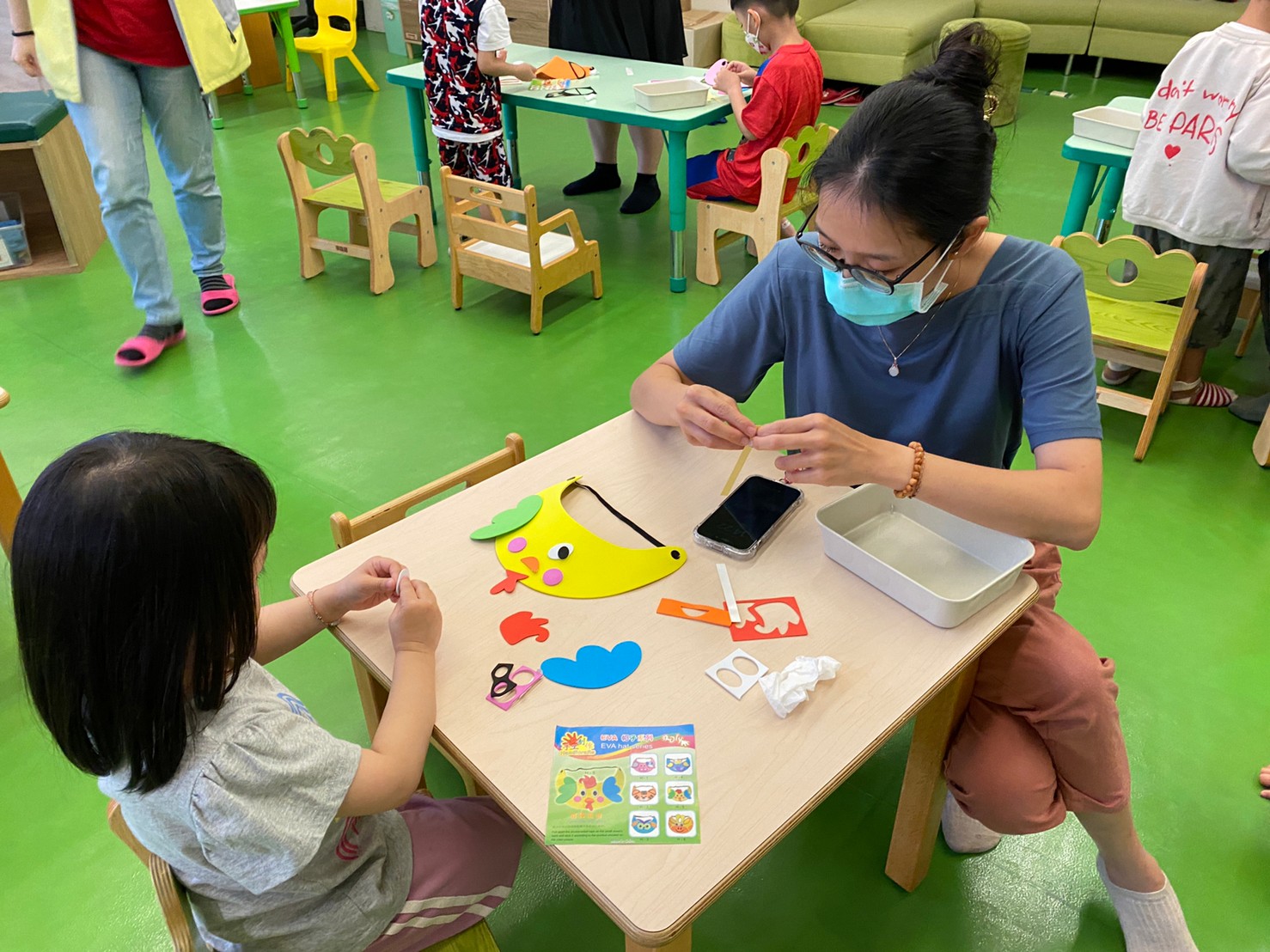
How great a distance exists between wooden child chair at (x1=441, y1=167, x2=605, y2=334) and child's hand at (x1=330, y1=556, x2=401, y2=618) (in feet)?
7.61

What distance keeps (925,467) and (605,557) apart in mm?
462

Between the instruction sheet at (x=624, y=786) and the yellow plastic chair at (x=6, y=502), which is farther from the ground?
the instruction sheet at (x=624, y=786)

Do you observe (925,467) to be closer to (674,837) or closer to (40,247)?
(674,837)

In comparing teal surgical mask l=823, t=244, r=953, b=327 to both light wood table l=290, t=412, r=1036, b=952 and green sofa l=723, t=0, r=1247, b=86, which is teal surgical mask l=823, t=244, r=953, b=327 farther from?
green sofa l=723, t=0, r=1247, b=86

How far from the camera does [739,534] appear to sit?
1.36 metres

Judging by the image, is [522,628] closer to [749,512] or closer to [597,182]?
[749,512]

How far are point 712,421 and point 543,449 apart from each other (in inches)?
59.8

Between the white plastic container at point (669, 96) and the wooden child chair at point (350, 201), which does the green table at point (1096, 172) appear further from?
the wooden child chair at point (350, 201)

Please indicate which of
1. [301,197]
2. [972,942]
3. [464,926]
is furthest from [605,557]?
[301,197]

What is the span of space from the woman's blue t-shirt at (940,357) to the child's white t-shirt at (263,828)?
3.03ft

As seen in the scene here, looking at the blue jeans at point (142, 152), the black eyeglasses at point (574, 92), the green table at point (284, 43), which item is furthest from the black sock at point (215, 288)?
the green table at point (284, 43)

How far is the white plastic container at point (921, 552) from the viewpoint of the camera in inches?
47.2

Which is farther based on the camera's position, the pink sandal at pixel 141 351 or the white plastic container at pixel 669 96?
the white plastic container at pixel 669 96

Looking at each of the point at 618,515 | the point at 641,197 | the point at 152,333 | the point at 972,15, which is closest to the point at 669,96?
the point at 641,197
